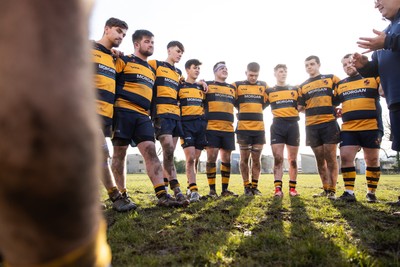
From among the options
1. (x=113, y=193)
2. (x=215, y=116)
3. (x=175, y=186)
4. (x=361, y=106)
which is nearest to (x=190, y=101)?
(x=215, y=116)

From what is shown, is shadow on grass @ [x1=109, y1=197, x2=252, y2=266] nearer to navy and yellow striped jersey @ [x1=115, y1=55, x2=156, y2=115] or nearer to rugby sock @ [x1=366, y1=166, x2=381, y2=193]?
navy and yellow striped jersey @ [x1=115, y1=55, x2=156, y2=115]

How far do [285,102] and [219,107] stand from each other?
1790mm

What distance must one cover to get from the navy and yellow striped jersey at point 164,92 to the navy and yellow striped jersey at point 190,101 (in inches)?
37.9

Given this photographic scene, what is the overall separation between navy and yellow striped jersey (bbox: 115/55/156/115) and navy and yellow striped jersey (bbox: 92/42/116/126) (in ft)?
0.87

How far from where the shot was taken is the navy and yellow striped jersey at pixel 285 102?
786 centimetres

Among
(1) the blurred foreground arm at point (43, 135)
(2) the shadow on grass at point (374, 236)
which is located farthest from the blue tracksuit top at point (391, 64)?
(1) the blurred foreground arm at point (43, 135)

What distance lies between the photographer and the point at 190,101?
7.23 metres

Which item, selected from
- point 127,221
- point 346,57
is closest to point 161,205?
point 127,221

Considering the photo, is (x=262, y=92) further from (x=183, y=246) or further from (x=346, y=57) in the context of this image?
(x=183, y=246)

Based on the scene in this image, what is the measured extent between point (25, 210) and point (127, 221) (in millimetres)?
3376

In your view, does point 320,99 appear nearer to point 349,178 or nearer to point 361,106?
point 361,106

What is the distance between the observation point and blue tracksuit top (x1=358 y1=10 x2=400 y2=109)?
356cm

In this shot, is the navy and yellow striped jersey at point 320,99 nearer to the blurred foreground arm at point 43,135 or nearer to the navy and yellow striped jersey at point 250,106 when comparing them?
the navy and yellow striped jersey at point 250,106

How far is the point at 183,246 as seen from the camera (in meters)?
2.83
